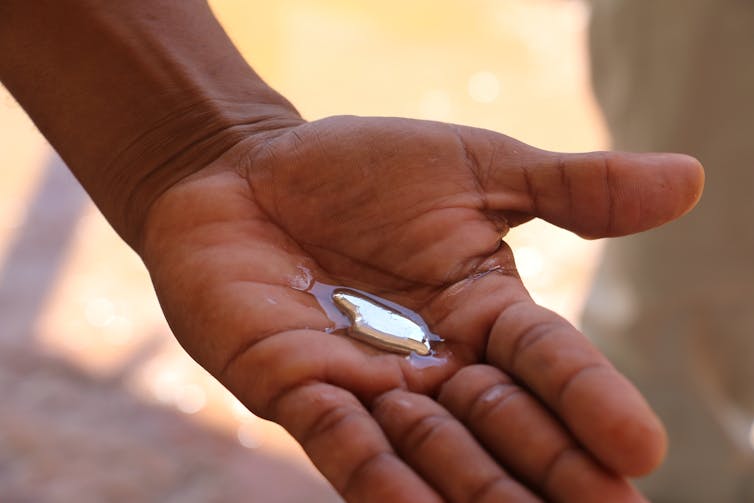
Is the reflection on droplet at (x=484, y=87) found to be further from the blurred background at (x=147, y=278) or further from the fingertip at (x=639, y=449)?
the fingertip at (x=639, y=449)

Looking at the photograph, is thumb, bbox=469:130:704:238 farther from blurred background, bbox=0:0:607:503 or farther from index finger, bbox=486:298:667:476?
blurred background, bbox=0:0:607:503

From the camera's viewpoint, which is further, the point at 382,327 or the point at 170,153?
the point at 170,153

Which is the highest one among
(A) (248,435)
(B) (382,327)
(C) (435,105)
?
(B) (382,327)

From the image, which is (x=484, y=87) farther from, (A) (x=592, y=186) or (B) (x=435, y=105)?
(A) (x=592, y=186)

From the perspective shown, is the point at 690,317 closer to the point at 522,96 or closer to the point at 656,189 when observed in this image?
the point at 656,189

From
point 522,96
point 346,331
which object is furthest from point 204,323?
point 522,96

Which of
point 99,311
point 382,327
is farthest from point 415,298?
point 99,311
